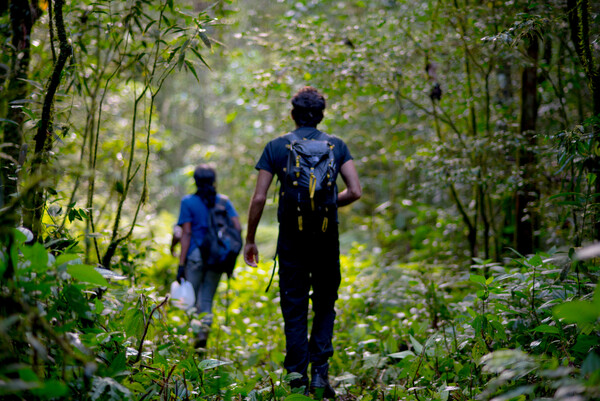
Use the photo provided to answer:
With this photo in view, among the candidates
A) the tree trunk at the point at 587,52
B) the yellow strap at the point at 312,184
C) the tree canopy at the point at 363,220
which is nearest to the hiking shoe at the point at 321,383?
the tree canopy at the point at 363,220

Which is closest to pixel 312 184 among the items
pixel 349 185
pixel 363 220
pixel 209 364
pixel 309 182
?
pixel 309 182

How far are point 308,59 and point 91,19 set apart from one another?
7.20ft

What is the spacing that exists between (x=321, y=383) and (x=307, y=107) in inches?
80.2

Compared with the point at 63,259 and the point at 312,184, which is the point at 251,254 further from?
the point at 63,259

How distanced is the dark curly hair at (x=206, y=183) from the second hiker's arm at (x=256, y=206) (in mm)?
1592

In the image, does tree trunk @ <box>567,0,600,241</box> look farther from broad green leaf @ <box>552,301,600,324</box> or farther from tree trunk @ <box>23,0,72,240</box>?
tree trunk @ <box>23,0,72,240</box>

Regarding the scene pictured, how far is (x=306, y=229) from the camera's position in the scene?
321 cm

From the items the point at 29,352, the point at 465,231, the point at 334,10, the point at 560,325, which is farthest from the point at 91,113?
the point at 334,10

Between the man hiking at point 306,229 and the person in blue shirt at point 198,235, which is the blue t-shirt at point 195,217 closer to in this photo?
the person in blue shirt at point 198,235

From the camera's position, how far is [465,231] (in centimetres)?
618

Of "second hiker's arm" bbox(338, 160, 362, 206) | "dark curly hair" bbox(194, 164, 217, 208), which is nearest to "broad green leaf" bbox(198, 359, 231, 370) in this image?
"second hiker's arm" bbox(338, 160, 362, 206)

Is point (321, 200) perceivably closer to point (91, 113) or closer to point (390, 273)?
point (91, 113)

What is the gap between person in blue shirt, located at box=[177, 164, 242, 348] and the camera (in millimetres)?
4852

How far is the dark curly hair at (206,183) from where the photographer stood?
16.0 ft
